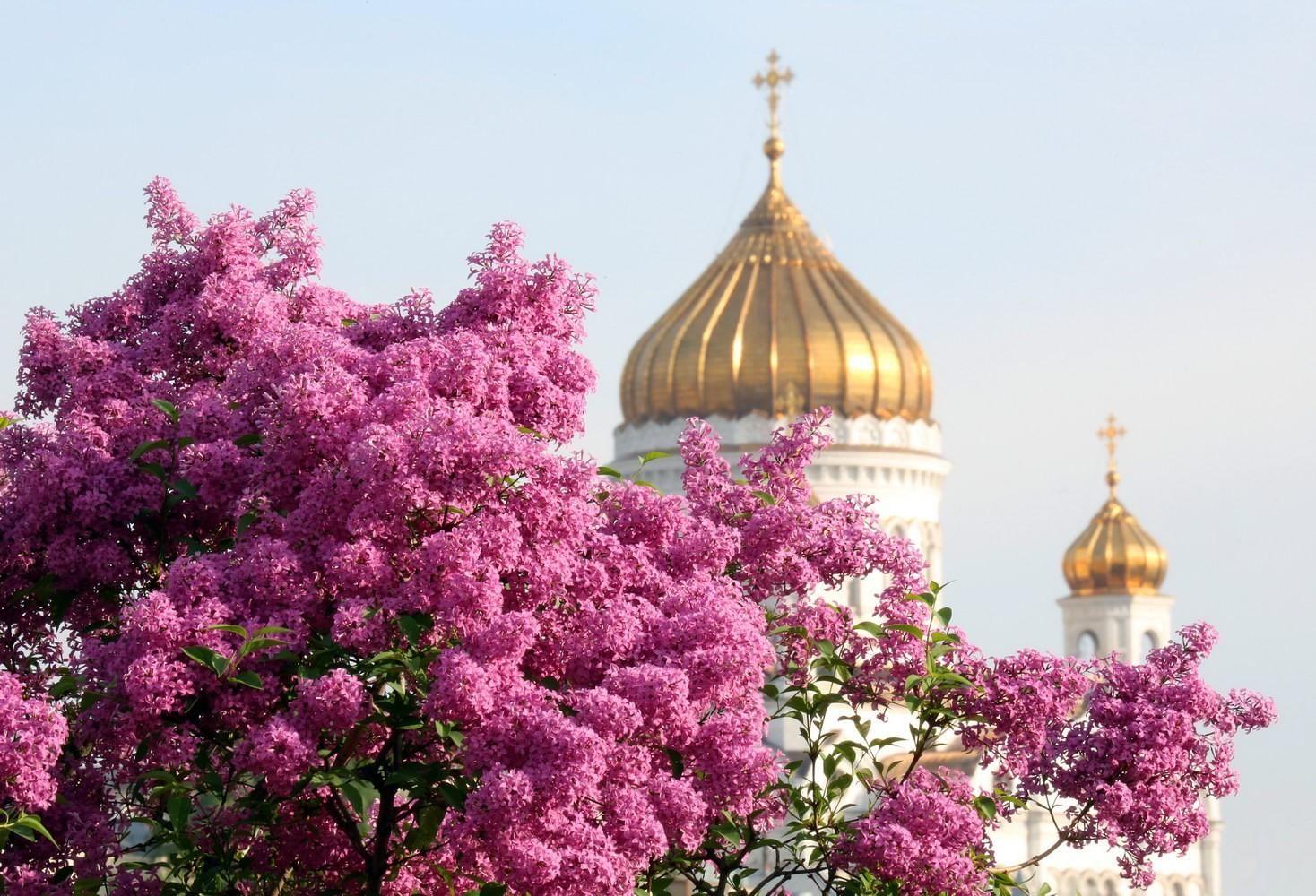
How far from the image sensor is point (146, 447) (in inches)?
310

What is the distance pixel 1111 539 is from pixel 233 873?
54.8 m

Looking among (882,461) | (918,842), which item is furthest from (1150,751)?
(882,461)

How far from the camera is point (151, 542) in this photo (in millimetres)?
8172

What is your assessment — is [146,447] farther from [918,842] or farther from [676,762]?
[918,842]

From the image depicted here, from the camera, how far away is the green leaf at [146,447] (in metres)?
7.86

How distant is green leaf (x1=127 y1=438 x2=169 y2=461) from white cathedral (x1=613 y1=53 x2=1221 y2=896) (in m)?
48.0

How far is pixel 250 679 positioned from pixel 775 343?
170 ft

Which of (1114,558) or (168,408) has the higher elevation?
(1114,558)

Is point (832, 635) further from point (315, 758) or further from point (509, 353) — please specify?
point (315, 758)

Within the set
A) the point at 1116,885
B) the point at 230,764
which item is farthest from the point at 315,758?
the point at 1116,885

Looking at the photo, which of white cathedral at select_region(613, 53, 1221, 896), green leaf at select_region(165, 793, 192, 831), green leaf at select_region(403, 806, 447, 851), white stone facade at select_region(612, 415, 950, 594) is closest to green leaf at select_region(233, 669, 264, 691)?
green leaf at select_region(165, 793, 192, 831)

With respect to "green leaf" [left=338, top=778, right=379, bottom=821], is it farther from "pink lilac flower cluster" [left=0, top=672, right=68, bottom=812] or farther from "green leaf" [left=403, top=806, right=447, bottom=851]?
"pink lilac flower cluster" [left=0, top=672, right=68, bottom=812]

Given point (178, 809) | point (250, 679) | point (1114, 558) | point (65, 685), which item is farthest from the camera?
point (1114, 558)

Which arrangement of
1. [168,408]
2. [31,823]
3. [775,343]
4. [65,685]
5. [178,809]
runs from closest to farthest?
[31,823] → [178,809] → [65,685] → [168,408] → [775,343]
